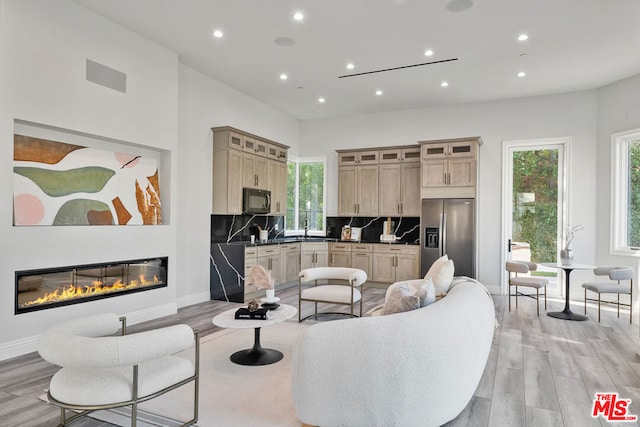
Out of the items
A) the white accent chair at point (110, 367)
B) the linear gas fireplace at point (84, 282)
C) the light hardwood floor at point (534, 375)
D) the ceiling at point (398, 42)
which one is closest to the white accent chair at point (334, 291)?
the light hardwood floor at point (534, 375)

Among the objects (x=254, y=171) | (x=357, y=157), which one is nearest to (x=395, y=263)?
(x=357, y=157)

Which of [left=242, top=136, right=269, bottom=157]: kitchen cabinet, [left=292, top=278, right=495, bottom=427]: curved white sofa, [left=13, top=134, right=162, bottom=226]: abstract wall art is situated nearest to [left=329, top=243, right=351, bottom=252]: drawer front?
[left=242, top=136, right=269, bottom=157]: kitchen cabinet

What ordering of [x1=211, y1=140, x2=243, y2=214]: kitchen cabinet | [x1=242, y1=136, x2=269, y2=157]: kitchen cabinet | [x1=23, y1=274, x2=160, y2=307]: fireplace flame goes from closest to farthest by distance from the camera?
1. [x1=23, y1=274, x2=160, y2=307]: fireplace flame
2. [x1=211, y1=140, x2=243, y2=214]: kitchen cabinet
3. [x1=242, y1=136, x2=269, y2=157]: kitchen cabinet

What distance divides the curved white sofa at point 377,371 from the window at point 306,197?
20.7 feet

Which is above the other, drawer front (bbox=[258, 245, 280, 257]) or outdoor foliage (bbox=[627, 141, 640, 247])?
outdoor foliage (bbox=[627, 141, 640, 247])

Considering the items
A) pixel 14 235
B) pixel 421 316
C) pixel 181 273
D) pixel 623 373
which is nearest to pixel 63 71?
pixel 14 235

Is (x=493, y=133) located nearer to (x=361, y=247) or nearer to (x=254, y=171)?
(x=361, y=247)

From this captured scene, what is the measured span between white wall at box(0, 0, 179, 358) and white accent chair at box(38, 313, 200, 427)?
6.37 feet

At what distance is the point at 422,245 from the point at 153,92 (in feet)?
16.0

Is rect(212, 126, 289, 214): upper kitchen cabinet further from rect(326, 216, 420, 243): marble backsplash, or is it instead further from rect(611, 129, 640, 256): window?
rect(611, 129, 640, 256): window

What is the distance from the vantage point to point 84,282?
4.20m

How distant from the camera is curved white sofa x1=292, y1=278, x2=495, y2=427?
2062 mm

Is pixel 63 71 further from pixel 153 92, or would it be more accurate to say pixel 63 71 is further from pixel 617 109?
pixel 617 109
